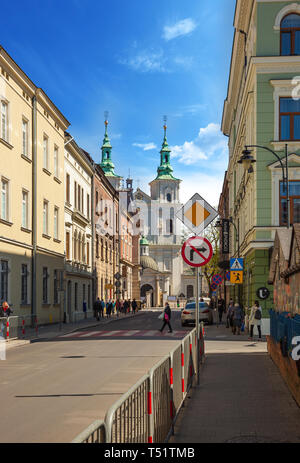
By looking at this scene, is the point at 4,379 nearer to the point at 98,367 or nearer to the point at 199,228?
the point at 98,367

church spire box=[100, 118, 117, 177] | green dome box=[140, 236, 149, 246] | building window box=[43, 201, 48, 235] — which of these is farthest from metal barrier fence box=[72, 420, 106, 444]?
church spire box=[100, 118, 117, 177]

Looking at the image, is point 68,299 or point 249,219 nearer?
point 249,219

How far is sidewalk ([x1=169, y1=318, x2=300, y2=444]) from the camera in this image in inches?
293

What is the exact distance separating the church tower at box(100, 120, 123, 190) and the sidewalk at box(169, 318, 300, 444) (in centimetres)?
11146

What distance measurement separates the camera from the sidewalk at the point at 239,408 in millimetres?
7449

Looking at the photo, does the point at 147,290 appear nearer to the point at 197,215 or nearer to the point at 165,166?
the point at 165,166

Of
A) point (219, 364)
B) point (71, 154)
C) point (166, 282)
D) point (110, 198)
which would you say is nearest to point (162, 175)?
point (166, 282)

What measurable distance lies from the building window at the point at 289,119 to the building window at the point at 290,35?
7.50 ft

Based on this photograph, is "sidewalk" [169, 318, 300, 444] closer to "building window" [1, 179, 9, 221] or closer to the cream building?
"building window" [1, 179, 9, 221]

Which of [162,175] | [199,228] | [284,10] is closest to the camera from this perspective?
[199,228]

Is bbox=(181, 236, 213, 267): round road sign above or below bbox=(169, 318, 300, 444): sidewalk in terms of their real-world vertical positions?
above

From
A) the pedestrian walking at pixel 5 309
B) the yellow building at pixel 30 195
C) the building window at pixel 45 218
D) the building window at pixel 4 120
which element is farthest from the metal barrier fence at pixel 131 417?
the building window at pixel 45 218

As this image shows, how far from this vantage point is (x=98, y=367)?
1505 centimetres

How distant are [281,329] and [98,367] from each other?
5.05 meters
